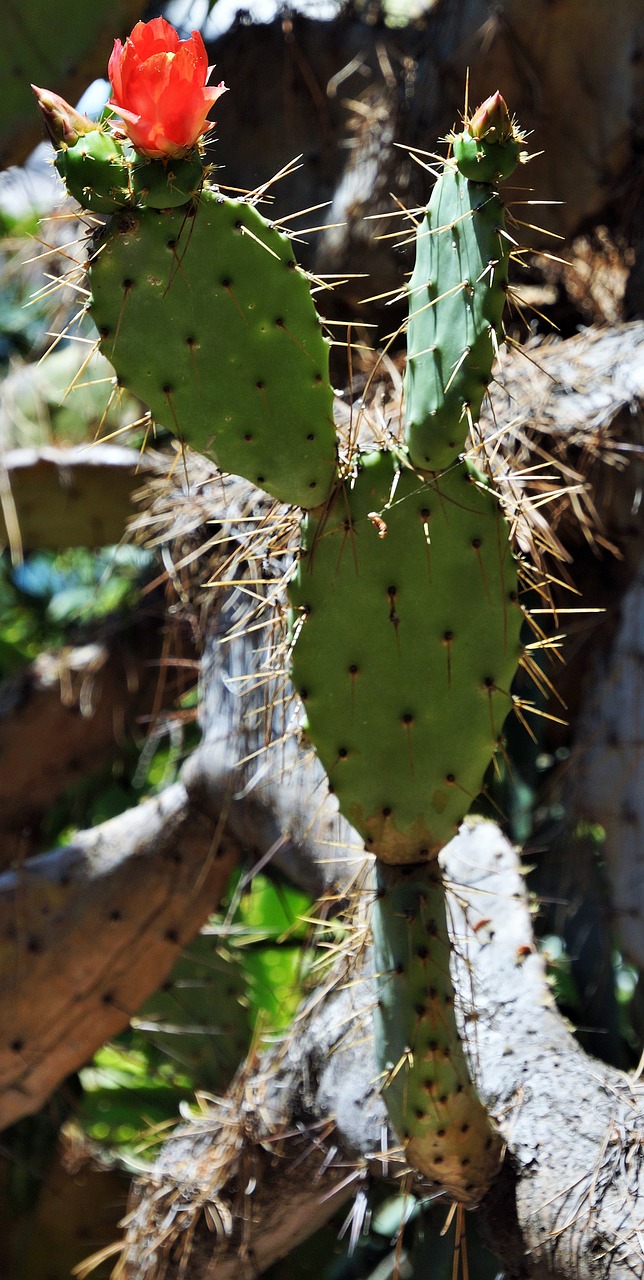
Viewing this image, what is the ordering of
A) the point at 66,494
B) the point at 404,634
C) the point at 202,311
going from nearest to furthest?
the point at 202,311 < the point at 404,634 < the point at 66,494

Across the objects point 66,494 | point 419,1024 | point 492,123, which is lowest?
point 66,494

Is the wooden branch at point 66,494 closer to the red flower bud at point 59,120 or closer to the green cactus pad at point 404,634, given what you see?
the green cactus pad at point 404,634

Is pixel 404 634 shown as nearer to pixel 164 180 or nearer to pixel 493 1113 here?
pixel 164 180

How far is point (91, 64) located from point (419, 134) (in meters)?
0.52

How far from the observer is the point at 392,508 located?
0.90 meters

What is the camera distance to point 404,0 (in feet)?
6.38

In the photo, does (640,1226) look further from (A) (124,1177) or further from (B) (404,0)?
(B) (404,0)

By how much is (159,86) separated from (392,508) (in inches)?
13.7

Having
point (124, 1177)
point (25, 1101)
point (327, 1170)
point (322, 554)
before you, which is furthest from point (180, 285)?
point (124, 1177)

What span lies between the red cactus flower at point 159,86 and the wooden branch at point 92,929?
116 cm

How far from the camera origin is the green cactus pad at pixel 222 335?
78cm

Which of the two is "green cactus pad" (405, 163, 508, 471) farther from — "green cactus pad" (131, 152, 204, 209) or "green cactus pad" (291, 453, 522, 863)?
"green cactus pad" (131, 152, 204, 209)

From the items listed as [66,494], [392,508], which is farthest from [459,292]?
[66,494]

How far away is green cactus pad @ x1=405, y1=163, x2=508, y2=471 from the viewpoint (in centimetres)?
80
